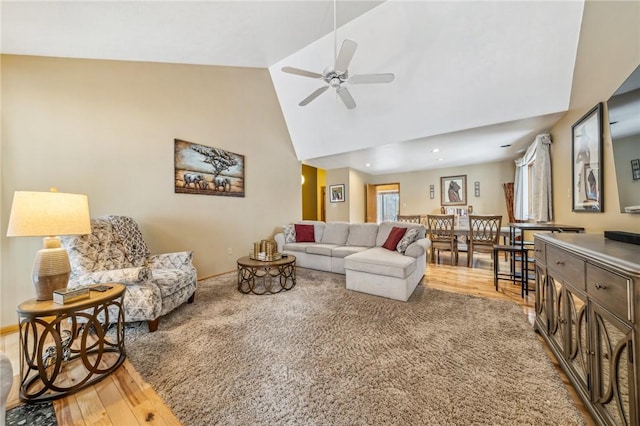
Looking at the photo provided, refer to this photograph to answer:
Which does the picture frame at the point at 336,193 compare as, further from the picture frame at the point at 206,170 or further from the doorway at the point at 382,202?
the picture frame at the point at 206,170

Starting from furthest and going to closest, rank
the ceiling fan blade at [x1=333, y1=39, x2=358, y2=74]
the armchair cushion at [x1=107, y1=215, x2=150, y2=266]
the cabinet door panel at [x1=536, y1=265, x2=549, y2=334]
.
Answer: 1. the armchair cushion at [x1=107, y1=215, x2=150, y2=266]
2. the ceiling fan blade at [x1=333, y1=39, x2=358, y2=74]
3. the cabinet door panel at [x1=536, y1=265, x2=549, y2=334]

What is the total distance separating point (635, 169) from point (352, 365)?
2198mm

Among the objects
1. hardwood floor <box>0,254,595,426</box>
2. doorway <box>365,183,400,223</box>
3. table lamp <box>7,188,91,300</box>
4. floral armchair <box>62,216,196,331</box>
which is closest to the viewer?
hardwood floor <box>0,254,595,426</box>

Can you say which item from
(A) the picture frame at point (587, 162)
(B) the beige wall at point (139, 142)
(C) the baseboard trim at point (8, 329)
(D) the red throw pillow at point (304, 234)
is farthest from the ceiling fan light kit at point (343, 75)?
(C) the baseboard trim at point (8, 329)

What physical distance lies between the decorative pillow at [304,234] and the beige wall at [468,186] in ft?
12.7

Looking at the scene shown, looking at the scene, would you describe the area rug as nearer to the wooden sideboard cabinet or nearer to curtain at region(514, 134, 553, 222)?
the wooden sideboard cabinet

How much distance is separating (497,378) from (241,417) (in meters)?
1.55

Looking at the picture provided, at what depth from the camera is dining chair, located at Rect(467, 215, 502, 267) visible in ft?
13.1

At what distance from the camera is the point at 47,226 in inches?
58.7

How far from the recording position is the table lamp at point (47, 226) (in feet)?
4.72

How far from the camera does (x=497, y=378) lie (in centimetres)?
147

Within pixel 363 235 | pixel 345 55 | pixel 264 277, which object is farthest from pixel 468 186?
pixel 264 277

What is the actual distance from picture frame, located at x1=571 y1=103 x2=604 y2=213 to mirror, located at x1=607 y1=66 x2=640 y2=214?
540 mm

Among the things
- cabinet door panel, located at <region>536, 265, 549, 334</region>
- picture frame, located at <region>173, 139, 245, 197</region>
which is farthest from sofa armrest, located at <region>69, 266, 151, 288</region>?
cabinet door panel, located at <region>536, 265, 549, 334</region>
